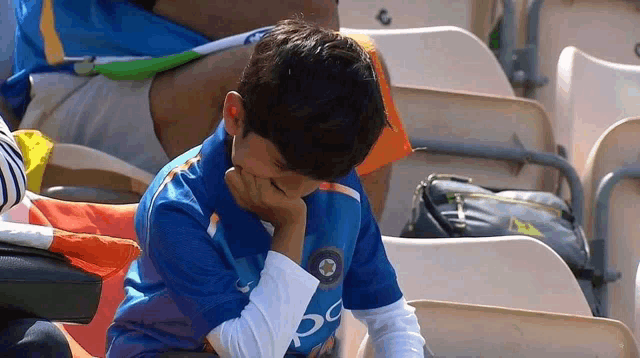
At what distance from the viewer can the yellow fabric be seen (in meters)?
2.29

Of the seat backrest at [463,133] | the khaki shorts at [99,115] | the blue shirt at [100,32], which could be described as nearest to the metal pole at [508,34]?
the seat backrest at [463,133]

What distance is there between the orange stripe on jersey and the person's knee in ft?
1.50

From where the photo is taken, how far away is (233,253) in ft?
5.12

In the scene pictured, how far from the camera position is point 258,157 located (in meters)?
1.46

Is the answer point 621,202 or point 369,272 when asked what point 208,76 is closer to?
point 369,272

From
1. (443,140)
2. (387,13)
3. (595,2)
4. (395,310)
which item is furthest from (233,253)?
(595,2)

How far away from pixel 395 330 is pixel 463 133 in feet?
5.23

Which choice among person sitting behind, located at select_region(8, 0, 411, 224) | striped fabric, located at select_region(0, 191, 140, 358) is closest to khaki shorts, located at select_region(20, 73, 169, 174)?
person sitting behind, located at select_region(8, 0, 411, 224)

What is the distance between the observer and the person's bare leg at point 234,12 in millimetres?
2562

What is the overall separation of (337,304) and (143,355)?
260mm

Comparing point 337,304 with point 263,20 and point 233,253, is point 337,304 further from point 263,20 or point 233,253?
point 263,20

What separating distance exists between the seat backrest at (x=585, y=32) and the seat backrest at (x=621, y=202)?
0.81 meters

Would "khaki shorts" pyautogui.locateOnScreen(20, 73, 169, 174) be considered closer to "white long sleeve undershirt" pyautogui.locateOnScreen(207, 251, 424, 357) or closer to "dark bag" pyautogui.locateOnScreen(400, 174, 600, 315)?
"dark bag" pyautogui.locateOnScreen(400, 174, 600, 315)

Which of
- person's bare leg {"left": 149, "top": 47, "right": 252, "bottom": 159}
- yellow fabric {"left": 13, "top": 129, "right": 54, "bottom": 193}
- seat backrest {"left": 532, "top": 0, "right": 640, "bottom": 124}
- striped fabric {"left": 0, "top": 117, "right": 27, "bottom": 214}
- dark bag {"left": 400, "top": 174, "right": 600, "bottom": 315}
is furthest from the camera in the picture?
seat backrest {"left": 532, "top": 0, "right": 640, "bottom": 124}
